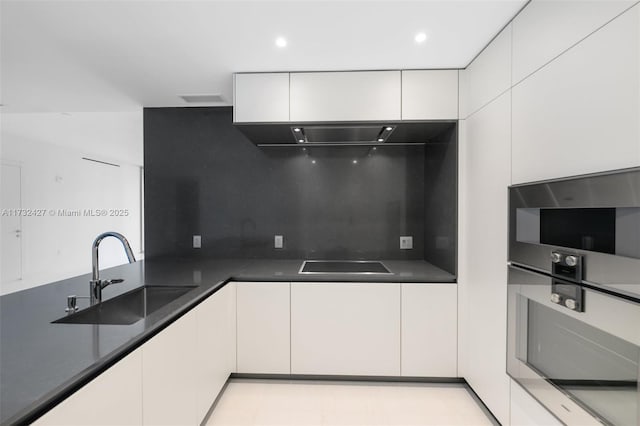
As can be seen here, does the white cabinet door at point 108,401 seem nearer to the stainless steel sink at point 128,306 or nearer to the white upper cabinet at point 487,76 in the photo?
the stainless steel sink at point 128,306

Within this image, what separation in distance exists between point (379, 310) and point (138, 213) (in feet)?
28.3

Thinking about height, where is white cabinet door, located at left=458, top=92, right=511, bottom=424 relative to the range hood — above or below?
below

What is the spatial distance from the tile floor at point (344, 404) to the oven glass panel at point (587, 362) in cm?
80

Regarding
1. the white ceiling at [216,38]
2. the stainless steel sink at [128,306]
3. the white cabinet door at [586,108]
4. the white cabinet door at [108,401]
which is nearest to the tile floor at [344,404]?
the stainless steel sink at [128,306]

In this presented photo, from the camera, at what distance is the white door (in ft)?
16.2

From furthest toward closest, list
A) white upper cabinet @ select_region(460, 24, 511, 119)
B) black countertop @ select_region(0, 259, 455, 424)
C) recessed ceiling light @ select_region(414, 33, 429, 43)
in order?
recessed ceiling light @ select_region(414, 33, 429, 43), white upper cabinet @ select_region(460, 24, 511, 119), black countertop @ select_region(0, 259, 455, 424)

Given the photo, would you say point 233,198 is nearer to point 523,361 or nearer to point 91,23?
point 91,23

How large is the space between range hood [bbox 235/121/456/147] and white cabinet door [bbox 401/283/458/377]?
113cm

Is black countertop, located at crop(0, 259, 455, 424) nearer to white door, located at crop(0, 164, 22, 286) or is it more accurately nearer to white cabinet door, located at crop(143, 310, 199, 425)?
white cabinet door, located at crop(143, 310, 199, 425)

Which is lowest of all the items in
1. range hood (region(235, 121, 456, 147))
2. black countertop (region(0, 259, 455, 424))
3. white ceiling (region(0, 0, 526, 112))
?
black countertop (region(0, 259, 455, 424))

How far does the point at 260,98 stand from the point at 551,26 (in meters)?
1.65

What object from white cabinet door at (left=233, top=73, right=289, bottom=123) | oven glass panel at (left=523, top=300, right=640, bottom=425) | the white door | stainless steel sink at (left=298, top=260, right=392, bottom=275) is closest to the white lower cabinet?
oven glass panel at (left=523, top=300, right=640, bottom=425)

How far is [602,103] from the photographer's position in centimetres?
101

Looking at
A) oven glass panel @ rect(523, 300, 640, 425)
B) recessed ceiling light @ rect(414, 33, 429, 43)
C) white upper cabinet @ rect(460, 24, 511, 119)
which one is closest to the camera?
oven glass panel @ rect(523, 300, 640, 425)
